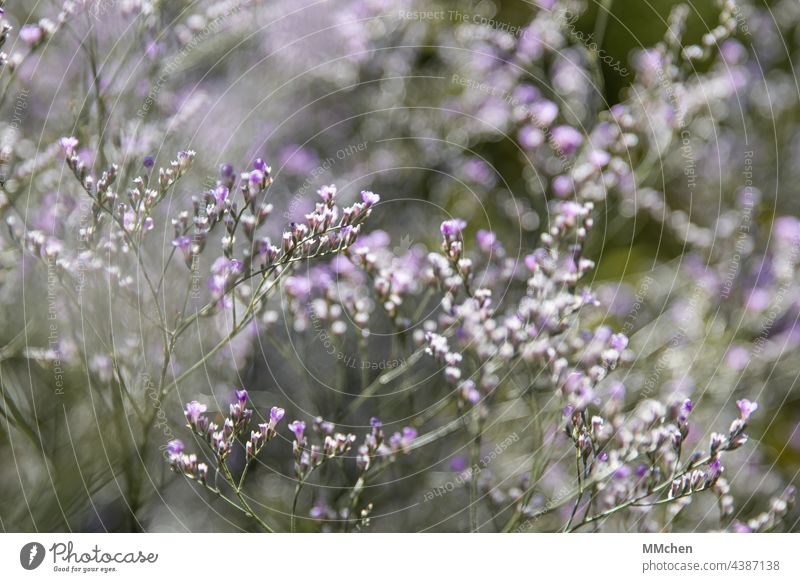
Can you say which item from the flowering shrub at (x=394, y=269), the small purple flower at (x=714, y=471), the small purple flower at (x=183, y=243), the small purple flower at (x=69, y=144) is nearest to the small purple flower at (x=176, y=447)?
the flowering shrub at (x=394, y=269)

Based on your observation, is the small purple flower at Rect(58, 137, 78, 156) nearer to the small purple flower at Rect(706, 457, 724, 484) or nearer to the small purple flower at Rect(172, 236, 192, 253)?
the small purple flower at Rect(172, 236, 192, 253)

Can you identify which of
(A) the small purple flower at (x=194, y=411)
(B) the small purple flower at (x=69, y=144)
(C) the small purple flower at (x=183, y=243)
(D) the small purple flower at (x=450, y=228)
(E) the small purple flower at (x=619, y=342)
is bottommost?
(A) the small purple flower at (x=194, y=411)

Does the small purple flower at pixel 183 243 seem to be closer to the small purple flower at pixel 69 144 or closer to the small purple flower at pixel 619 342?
the small purple flower at pixel 69 144

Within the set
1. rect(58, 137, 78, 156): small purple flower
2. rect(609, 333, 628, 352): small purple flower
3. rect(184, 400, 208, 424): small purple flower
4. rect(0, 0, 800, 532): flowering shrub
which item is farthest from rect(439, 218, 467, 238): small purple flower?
rect(58, 137, 78, 156): small purple flower

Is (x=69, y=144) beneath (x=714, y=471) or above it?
above

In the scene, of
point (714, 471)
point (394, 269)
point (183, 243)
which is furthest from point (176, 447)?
point (714, 471)

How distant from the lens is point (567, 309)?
0.89 m

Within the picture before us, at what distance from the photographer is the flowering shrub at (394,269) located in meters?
0.89

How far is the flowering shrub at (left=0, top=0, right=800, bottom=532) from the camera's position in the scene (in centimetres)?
89

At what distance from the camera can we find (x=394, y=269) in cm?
91

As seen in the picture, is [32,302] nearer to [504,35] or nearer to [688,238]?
[504,35]

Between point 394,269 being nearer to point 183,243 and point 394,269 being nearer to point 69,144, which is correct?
point 183,243
